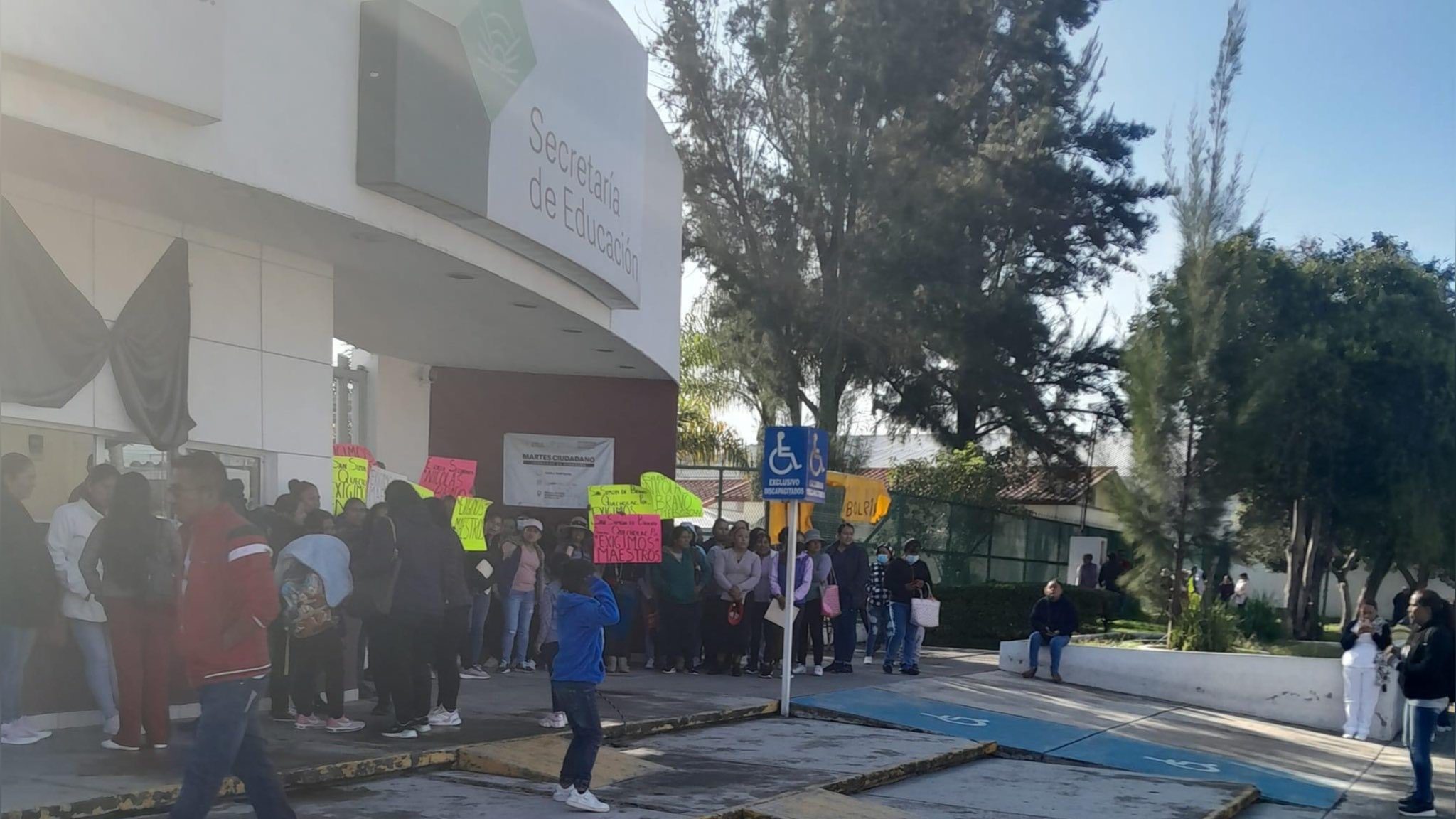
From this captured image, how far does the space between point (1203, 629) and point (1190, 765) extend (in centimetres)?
502

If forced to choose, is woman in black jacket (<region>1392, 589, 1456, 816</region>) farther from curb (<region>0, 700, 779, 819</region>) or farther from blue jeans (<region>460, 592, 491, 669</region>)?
blue jeans (<region>460, 592, 491, 669</region>)

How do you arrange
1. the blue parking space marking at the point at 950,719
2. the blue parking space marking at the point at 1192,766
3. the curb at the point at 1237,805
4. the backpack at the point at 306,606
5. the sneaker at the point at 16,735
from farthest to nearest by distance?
1. the blue parking space marking at the point at 950,719
2. the blue parking space marking at the point at 1192,766
3. the curb at the point at 1237,805
4. the sneaker at the point at 16,735
5. the backpack at the point at 306,606

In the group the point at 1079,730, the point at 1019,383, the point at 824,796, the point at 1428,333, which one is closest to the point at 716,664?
the point at 1079,730

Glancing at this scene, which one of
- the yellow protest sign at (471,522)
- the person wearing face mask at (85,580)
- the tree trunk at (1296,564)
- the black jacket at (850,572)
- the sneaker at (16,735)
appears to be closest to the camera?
the sneaker at (16,735)

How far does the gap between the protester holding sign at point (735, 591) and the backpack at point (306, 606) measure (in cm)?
734

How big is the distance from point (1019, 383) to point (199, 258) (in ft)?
86.5

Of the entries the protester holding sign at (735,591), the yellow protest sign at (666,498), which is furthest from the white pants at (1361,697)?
the yellow protest sign at (666,498)

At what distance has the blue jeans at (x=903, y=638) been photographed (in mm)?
16797

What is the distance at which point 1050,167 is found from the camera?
33.1 meters

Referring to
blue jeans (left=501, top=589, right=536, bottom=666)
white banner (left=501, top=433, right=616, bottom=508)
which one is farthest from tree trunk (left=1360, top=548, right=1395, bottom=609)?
blue jeans (left=501, top=589, right=536, bottom=666)

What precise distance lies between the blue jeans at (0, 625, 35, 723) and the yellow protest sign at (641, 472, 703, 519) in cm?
848

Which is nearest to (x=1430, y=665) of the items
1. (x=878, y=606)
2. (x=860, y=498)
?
(x=878, y=606)

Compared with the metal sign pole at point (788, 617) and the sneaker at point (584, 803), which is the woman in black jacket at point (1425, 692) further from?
the sneaker at point (584, 803)

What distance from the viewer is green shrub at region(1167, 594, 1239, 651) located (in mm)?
16781
